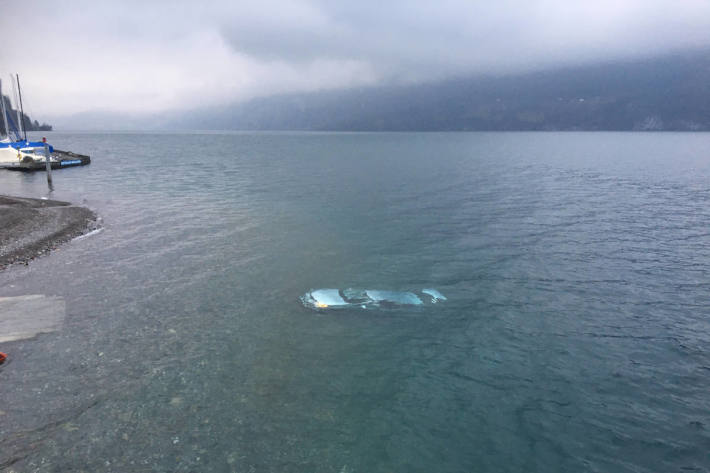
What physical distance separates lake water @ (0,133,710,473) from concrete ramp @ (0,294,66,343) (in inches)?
20.3

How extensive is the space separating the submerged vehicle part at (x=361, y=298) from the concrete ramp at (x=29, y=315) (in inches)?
436

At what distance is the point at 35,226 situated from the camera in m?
31.1

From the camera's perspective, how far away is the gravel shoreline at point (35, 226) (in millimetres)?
25550

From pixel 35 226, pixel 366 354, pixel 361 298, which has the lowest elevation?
pixel 366 354

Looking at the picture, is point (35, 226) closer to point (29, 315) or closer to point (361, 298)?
point (29, 315)

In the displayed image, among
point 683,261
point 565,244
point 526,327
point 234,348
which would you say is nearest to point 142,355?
point 234,348

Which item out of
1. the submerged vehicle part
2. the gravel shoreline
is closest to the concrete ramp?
the gravel shoreline

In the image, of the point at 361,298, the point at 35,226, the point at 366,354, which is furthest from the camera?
the point at 35,226

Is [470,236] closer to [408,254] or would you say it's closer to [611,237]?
[408,254]

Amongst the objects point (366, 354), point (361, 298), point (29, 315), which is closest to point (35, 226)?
point (29, 315)

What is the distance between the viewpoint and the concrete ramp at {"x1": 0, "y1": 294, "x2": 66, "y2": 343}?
52.0ft

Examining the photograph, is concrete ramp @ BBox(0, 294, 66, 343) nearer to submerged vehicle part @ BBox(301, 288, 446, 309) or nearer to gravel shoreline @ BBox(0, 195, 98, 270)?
gravel shoreline @ BBox(0, 195, 98, 270)

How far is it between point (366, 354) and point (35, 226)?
31485 millimetres

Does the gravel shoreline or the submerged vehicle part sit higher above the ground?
the gravel shoreline
